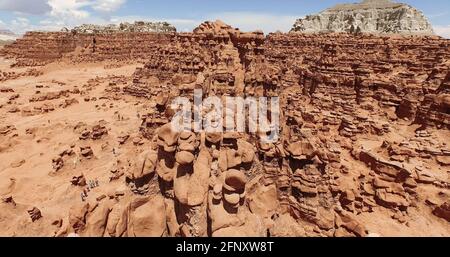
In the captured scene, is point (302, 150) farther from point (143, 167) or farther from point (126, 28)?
point (126, 28)

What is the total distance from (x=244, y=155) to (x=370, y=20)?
4804 inches

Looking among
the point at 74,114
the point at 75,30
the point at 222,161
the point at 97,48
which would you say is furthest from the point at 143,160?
the point at 75,30

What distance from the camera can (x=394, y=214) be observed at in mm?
17625

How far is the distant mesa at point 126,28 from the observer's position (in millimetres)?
89812

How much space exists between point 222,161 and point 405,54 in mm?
59624

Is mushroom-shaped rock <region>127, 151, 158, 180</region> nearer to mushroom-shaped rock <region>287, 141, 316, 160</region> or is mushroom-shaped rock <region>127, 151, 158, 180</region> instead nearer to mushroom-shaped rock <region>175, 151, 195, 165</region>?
mushroom-shaped rock <region>175, 151, 195, 165</region>

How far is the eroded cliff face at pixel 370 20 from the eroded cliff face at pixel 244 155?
52.4 meters

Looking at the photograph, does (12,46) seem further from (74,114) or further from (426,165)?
(426,165)

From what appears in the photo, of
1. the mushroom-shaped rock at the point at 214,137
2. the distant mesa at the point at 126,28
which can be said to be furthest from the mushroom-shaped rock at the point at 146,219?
the distant mesa at the point at 126,28

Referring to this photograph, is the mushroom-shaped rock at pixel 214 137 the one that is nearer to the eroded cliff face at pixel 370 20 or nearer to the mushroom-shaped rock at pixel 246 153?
the mushroom-shaped rock at pixel 246 153

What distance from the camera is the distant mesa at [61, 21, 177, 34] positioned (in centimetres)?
8981

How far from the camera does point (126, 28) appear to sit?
9719 centimetres

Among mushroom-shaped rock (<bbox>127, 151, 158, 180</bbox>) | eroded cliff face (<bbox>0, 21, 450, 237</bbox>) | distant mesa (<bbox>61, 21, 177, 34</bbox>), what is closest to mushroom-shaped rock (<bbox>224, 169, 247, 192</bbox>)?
eroded cliff face (<bbox>0, 21, 450, 237</bbox>)

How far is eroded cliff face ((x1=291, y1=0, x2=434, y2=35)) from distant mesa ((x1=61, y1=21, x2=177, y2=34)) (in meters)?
59.6
